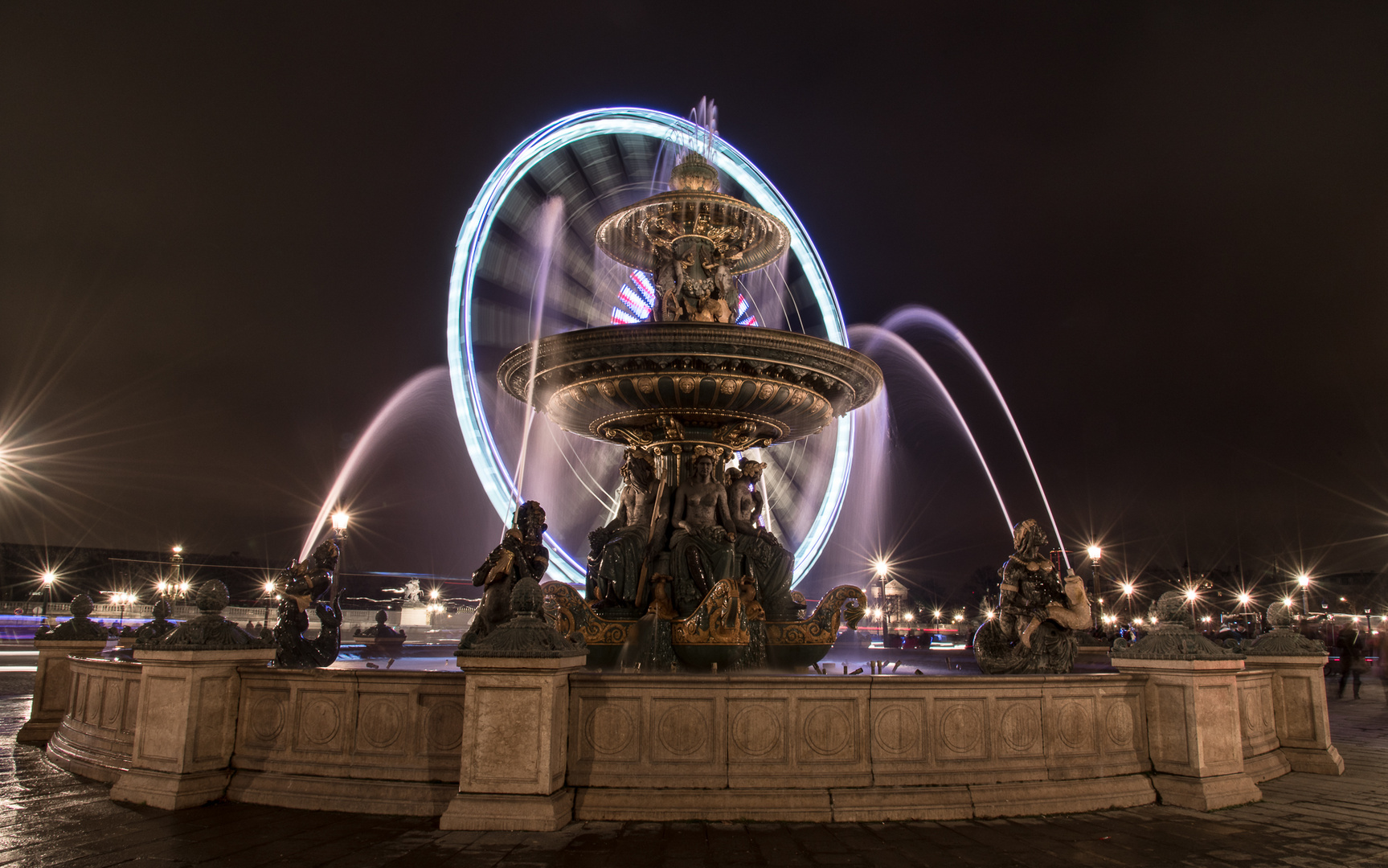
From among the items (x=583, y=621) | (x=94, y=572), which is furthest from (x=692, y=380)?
(x=94, y=572)

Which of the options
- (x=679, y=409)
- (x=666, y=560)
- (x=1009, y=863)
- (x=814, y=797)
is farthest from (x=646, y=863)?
(x=679, y=409)

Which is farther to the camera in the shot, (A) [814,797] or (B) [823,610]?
(B) [823,610]

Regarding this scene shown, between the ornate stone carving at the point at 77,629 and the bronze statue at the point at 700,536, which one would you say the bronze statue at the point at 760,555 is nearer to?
the bronze statue at the point at 700,536

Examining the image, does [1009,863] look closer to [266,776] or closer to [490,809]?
[490,809]

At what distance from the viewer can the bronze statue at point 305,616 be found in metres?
8.02

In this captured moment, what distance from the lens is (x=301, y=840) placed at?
478cm

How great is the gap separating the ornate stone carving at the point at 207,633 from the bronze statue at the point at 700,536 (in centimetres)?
437

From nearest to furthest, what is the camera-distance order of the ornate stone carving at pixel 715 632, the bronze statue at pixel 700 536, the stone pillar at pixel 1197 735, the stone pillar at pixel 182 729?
the stone pillar at pixel 182 729 → the stone pillar at pixel 1197 735 → the ornate stone carving at pixel 715 632 → the bronze statue at pixel 700 536

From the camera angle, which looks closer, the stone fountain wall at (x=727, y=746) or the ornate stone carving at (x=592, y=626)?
the stone fountain wall at (x=727, y=746)

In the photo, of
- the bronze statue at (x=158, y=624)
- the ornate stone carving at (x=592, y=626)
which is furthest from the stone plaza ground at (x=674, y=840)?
the ornate stone carving at (x=592, y=626)

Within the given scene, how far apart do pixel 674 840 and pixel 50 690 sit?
7.83m

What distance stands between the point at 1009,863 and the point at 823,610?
16.9ft

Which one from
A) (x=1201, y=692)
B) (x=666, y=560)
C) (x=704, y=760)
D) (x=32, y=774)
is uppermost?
(x=666, y=560)

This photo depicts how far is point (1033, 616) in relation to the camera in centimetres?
731
